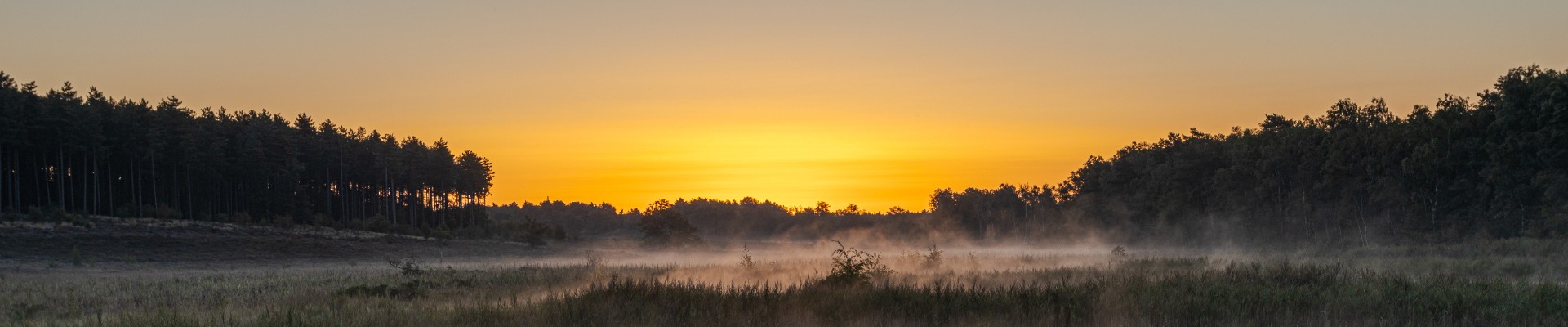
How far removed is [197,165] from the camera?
7719 cm

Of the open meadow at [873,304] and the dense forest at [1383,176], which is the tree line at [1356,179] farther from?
the open meadow at [873,304]

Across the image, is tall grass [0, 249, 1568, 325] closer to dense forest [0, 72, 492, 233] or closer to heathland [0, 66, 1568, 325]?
heathland [0, 66, 1568, 325]

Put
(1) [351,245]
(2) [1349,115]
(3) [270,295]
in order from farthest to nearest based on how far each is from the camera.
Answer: (1) [351,245] → (2) [1349,115] → (3) [270,295]

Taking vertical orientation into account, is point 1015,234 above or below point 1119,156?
below

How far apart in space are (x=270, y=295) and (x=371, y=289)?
6.44 ft

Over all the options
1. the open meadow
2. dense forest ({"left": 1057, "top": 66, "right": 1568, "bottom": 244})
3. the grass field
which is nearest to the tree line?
dense forest ({"left": 1057, "top": 66, "right": 1568, "bottom": 244})

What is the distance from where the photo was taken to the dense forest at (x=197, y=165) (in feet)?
221

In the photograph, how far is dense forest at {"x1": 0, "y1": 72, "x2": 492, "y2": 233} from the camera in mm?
67500

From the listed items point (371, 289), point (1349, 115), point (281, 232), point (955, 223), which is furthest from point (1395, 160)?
point (955, 223)

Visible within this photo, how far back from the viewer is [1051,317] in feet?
45.2

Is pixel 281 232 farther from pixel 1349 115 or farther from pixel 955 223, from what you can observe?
pixel 955 223

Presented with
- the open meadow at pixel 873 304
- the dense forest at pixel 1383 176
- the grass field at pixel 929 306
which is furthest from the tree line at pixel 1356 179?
the grass field at pixel 929 306

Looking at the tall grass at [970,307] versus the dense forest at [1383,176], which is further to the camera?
the dense forest at [1383,176]

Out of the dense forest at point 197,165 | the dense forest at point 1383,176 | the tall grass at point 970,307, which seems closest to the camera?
the tall grass at point 970,307
